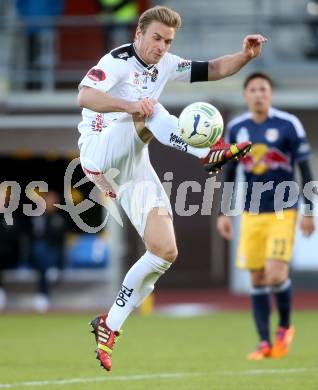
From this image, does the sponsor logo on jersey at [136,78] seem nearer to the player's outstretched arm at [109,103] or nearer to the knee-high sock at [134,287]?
the player's outstretched arm at [109,103]

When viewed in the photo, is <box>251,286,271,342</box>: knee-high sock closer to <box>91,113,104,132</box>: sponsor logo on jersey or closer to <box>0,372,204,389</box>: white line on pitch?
<box>0,372,204,389</box>: white line on pitch

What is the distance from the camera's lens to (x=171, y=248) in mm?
Result: 8453

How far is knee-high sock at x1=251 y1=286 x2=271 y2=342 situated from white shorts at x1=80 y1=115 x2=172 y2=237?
9.11 ft

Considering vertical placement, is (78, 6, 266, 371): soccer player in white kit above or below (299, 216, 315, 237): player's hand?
above

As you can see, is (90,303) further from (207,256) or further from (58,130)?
(207,256)

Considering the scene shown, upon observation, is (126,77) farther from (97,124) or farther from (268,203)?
(268,203)

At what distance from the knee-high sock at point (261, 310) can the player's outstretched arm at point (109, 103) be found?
367cm

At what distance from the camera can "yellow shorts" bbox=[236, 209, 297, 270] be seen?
1088cm

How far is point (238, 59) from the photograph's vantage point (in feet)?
28.2

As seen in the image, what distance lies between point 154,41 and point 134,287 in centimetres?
183

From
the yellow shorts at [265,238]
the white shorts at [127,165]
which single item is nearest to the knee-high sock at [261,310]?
the yellow shorts at [265,238]

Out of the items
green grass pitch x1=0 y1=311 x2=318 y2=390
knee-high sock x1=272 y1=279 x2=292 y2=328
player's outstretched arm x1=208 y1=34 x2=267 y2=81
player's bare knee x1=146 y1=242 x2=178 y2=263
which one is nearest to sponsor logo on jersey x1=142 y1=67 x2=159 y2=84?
player's outstretched arm x1=208 y1=34 x2=267 y2=81

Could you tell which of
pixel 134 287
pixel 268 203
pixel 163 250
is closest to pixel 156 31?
pixel 163 250

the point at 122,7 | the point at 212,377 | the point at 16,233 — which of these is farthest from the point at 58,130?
the point at 212,377
